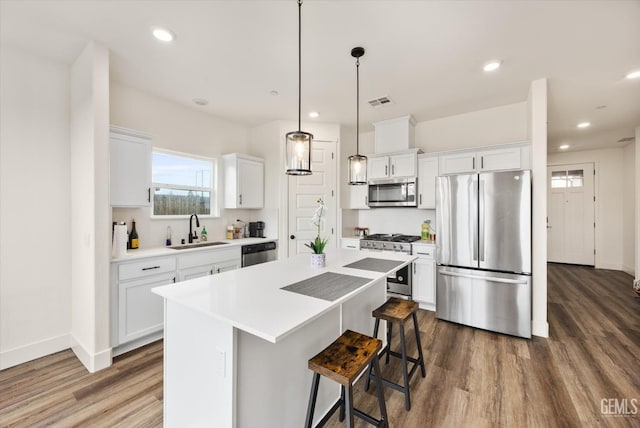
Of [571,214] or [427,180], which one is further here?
[571,214]

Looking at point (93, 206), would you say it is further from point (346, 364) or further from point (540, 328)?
point (540, 328)

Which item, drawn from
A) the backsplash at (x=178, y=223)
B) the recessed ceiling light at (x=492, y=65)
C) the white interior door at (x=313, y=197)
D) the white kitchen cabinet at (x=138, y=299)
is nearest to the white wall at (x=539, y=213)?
the recessed ceiling light at (x=492, y=65)

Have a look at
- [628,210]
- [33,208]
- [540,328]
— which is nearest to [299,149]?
[33,208]

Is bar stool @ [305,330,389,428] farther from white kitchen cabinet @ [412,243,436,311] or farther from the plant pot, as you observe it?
white kitchen cabinet @ [412,243,436,311]

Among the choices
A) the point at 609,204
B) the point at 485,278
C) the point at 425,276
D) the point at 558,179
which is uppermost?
the point at 558,179

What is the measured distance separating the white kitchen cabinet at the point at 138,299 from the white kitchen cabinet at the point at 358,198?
2922 mm

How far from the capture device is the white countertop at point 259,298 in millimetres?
1158

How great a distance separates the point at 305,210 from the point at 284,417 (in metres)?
3.08

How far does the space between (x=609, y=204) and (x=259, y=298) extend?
8.14m

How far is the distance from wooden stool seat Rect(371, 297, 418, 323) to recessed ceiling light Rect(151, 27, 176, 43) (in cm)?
282

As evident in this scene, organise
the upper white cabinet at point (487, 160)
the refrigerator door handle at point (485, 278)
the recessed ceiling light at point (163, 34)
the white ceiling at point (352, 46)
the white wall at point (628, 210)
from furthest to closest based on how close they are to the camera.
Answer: the white wall at point (628, 210), the upper white cabinet at point (487, 160), the refrigerator door handle at point (485, 278), the recessed ceiling light at point (163, 34), the white ceiling at point (352, 46)

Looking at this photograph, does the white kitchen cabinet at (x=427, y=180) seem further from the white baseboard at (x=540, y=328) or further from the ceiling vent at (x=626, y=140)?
the ceiling vent at (x=626, y=140)

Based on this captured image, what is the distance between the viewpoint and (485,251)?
310 centimetres

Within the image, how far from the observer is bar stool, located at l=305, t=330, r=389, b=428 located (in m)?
1.33
